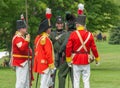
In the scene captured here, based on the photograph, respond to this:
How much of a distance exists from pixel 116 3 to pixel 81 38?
21805 mm

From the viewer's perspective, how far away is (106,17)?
112 feet

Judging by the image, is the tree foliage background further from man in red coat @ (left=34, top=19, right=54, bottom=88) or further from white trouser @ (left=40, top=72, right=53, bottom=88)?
white trouser @ (left=40, top=72, right=53, bottom=88)

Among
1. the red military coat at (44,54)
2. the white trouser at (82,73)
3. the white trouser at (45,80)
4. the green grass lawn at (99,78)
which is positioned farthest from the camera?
the green grass lawn at (99,78)

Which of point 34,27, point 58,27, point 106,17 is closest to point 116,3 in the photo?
point 106,17

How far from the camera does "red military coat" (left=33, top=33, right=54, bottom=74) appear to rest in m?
11.6

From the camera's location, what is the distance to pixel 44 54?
11672mm

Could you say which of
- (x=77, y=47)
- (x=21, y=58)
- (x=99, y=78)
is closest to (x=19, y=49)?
(x=21, y=58)

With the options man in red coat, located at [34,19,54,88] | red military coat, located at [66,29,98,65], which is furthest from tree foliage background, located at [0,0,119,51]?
red military coat, located at [66,29,98,65]

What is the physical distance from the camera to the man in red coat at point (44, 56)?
458 inches

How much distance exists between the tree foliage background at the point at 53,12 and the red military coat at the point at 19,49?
54.6 ft

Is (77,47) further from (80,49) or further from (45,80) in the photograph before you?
(45,80)

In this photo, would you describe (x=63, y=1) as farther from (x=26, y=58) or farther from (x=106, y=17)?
(x=26, y=58)

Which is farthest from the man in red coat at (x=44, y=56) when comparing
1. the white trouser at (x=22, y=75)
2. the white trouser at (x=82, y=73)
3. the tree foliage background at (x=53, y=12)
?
the tree foliage background at (x=53, y=12)

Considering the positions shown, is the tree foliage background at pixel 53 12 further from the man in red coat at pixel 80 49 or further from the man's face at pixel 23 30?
the man in red coat at pixel 80 49
